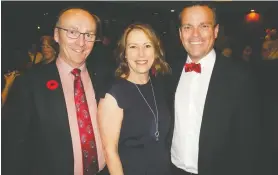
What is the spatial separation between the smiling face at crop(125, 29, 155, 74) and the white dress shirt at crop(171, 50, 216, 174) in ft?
1.12

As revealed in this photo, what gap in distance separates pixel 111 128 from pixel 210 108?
0.71 m

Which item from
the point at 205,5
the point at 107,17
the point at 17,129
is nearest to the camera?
the point at 17,129

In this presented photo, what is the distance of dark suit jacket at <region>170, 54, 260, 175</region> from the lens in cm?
219

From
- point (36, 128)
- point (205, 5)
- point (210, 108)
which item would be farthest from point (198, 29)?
point (36, 128)

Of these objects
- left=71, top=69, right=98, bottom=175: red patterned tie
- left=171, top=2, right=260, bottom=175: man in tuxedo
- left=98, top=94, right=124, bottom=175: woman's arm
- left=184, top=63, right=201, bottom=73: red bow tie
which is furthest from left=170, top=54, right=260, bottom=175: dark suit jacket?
left=71, top=69, right=98, bottom=175: red patterned tie

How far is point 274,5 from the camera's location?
2588mm

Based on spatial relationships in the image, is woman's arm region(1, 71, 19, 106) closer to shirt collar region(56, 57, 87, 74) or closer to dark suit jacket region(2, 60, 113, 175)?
dark suit jacket region(2, 60, 113, 175)

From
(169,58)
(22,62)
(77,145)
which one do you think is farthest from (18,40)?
(169,58)

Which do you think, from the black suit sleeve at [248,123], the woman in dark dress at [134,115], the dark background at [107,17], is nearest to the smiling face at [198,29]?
the dark background at [107,17]

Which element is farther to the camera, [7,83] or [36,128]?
[7,83]

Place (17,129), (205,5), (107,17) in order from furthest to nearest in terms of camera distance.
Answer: (107,17) → (205,5) → (17,129)

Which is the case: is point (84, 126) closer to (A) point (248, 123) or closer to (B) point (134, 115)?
(B) point (134, 115)

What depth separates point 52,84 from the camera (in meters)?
2.21

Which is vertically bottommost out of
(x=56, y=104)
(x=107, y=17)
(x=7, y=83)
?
(x=56, y=104)
